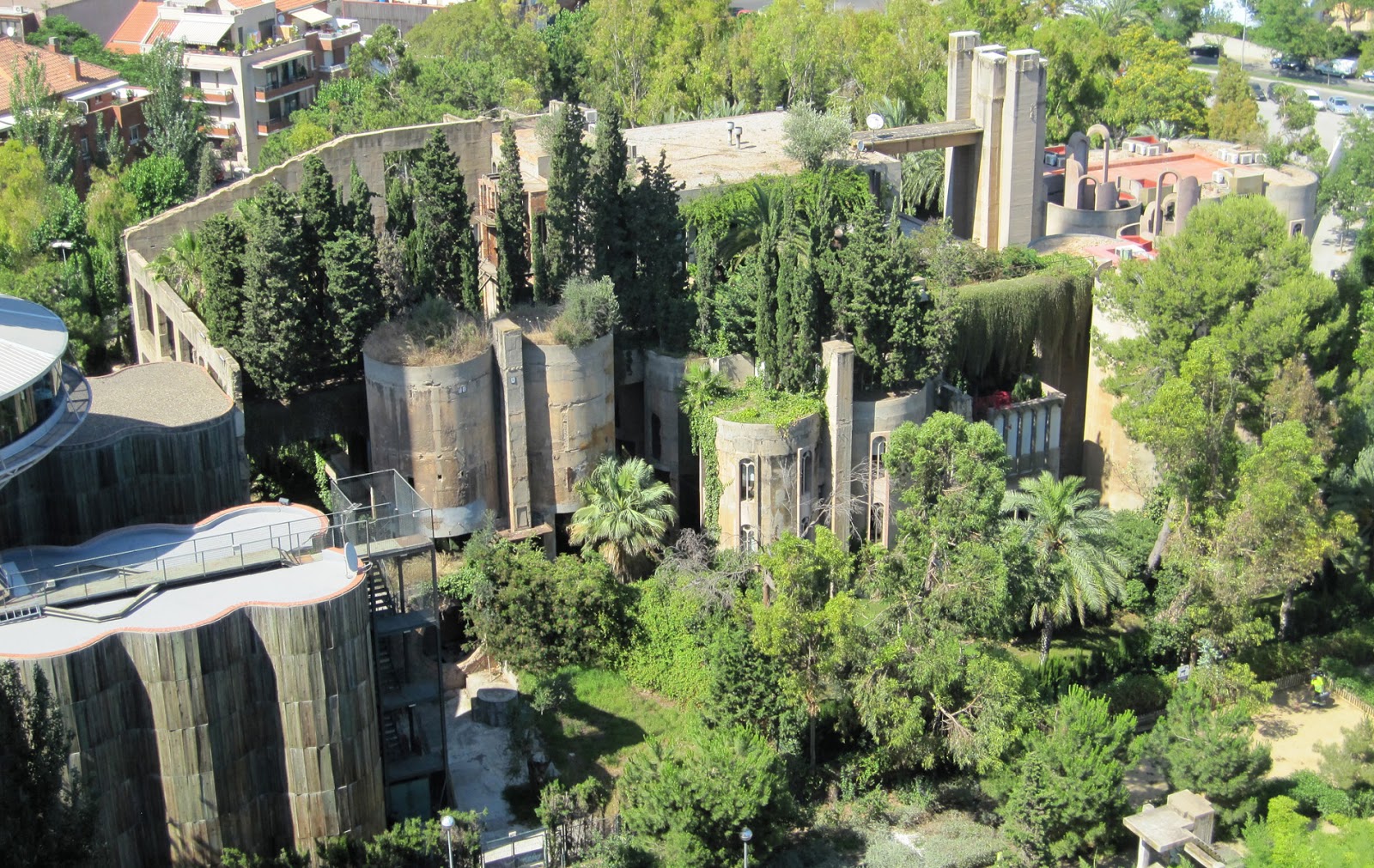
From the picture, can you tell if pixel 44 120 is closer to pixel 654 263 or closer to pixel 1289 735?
pixel 654 263

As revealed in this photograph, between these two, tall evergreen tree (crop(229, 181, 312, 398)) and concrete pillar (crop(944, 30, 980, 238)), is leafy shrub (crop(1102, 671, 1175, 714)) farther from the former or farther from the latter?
tall evergreen tree (crop(229, 181, 312, 398))

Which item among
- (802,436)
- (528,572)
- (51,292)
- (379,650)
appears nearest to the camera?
(379,650)

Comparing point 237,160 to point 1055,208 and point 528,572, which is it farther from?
point 528,572

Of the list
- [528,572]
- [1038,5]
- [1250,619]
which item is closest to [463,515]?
[528,572]

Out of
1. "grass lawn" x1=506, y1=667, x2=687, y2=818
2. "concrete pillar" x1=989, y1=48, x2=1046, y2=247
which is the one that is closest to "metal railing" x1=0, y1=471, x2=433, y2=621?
"grass lawn" x1=506, y1=667, x2=687, y2=818

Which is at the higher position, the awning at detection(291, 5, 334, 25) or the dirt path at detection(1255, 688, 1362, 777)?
the awning at detection(291, 5, 334, 25)

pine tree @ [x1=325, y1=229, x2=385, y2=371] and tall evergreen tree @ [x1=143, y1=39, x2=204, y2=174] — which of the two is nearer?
pine tree @ [x1=325, y1=229, x2=385, y2=371]
